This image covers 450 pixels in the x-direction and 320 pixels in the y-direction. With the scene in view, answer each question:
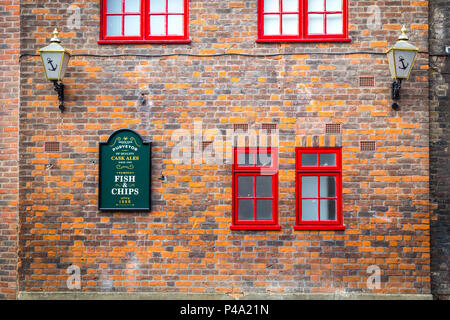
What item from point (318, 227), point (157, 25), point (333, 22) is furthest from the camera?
point (157, 25)

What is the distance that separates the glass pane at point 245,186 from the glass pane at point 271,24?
8.09ft

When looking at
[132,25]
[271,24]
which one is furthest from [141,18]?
[271,24]

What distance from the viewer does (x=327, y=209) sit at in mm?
6867

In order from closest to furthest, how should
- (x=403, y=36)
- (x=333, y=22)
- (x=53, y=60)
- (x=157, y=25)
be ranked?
1. (x=403, y=36)
2. (x=53, y=60)
3. (x=333, y=22)
4. (x=157, y=25)

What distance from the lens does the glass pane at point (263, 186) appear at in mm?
6891

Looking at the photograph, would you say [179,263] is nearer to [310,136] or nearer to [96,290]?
[96,290]

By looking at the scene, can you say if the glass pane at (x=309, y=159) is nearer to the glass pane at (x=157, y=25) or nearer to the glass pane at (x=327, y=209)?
the glass pane at (x=327, y=209)

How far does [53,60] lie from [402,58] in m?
5.42

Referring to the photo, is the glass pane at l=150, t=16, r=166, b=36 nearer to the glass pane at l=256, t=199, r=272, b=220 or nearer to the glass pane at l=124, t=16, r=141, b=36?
the glass pane at l=124, t=16, r=141, b=36

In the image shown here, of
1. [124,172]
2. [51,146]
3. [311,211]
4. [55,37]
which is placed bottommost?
[311,211]

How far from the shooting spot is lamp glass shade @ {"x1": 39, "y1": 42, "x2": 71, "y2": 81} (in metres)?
6.48

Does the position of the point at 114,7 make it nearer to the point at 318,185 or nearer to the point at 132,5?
the point at 132,5

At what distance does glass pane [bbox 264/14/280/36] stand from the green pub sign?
9.05ft

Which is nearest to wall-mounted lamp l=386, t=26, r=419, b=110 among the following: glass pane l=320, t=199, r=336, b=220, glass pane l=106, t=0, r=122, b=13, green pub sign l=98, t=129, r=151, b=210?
glass pane l=320, t=199, r=336, b=220
